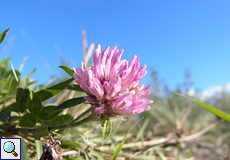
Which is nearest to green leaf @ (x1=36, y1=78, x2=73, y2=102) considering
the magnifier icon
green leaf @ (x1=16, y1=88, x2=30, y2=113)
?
green leaf @ (x1=16, y1=88, x2=30, y2=113)

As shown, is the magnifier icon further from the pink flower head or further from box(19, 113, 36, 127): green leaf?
the pink flower head

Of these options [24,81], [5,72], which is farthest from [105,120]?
[5,72]

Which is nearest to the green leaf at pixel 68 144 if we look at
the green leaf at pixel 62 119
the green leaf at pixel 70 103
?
the green leaf at pixel 62 119

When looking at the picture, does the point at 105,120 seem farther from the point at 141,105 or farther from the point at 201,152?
the point at 201,152

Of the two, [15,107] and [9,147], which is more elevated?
[15,107]

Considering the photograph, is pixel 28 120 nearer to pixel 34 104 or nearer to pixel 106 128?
pixel 34 104

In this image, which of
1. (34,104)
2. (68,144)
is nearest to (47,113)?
(34,104)
